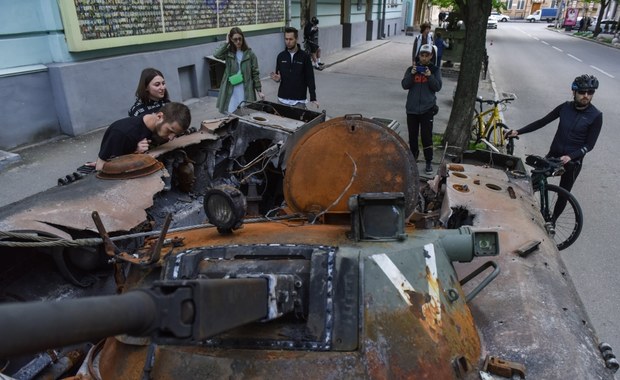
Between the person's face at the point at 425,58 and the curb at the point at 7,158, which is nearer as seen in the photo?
the curb at the point at 7,158

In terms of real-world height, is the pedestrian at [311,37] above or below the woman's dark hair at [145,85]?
below

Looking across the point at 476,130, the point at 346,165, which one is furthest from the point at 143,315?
the point at 476,130

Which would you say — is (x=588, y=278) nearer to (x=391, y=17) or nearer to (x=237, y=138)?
(x=237, y=138)

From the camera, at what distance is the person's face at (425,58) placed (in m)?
7.23

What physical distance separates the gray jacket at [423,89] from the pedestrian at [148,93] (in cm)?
399

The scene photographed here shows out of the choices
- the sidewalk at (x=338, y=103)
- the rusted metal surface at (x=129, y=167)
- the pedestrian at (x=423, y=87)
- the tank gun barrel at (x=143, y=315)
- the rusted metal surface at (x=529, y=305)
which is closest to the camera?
the tank gun barrel at (x=143, y=315)

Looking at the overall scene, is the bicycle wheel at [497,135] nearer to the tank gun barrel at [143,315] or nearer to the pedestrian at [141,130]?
the pedestrian at [141,130]

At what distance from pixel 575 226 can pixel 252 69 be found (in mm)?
5121

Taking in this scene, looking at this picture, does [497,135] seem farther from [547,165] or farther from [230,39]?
[230,39]

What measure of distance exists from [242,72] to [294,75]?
2.79 feet

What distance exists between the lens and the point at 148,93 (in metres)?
4.93

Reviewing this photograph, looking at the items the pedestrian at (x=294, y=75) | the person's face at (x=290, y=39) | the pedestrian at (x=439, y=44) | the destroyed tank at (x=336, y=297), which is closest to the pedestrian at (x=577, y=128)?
the destroyed tank at (x=336, y=297)

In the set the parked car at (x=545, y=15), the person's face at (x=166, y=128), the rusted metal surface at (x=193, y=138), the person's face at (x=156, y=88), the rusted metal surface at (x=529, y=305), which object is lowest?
the parked car at (x=545, y=15)

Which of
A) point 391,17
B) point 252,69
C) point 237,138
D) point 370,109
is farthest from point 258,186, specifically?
point 391,17
